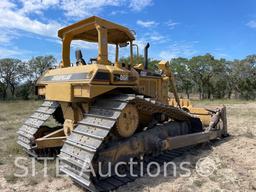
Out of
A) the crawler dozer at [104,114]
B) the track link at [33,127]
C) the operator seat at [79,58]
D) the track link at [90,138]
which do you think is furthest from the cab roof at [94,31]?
the track link at [33,127]

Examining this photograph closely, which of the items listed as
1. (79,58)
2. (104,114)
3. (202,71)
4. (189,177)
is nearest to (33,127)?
(79,58)

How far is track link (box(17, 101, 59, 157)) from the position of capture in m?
6.88

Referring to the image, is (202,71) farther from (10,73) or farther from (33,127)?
(33,127)

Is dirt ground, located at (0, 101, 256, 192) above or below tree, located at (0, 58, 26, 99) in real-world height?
below

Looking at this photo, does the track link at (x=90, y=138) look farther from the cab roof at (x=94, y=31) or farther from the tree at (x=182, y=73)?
the tree at (x=182, y=73)

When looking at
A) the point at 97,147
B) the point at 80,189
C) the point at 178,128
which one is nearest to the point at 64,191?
the point at 80,189

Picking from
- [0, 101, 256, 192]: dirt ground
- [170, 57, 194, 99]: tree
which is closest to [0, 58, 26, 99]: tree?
[170, 57, 194, 99]: tree

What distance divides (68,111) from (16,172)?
1.62m

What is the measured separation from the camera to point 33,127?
721cm

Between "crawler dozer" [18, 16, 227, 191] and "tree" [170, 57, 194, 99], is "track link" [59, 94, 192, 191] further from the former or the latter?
"tree" [170, 57, 194, 99]

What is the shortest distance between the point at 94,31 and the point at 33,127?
8.71 ft

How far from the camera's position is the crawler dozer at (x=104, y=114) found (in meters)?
5.19

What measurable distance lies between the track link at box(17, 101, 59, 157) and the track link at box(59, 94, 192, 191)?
174 centimetres

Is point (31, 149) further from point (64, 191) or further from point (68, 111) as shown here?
point (64, 191)
